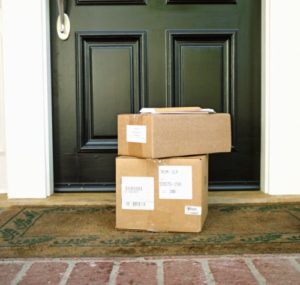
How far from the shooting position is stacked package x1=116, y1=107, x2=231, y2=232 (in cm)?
125

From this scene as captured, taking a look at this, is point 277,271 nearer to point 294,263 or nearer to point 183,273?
point 294,263

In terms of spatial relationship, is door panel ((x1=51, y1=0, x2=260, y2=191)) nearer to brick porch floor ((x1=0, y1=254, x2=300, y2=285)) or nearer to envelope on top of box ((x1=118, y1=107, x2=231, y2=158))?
envelope on top of box ((x1=118, y1=107, x2=231, y2=158))

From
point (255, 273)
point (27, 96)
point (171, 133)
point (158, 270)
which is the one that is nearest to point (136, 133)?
point (171, 133)

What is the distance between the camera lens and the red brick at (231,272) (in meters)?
0.99

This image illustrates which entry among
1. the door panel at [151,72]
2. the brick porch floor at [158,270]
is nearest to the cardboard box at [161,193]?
the brick porch floor at [158,270]

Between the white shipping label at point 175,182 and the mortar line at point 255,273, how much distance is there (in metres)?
0.27

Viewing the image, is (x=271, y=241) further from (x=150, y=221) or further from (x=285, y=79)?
(x=285, y=79)

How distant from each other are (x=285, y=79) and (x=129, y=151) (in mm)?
802

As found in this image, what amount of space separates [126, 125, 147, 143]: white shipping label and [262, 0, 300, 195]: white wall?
71cm

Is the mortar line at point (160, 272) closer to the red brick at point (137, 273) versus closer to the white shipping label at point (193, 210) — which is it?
the red brick at point (137, 273)

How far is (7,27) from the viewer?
169cm

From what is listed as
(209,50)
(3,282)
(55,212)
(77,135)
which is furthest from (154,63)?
(3,282)

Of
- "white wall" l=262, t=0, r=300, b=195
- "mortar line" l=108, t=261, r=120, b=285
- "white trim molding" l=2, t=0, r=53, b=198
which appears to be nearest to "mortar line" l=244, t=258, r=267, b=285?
"mortar line" l=108, t=261, r=120, b=285

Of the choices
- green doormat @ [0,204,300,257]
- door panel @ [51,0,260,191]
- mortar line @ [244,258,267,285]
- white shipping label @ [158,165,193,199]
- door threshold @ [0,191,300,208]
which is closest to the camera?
mortar line @ [244,258,267,285]
